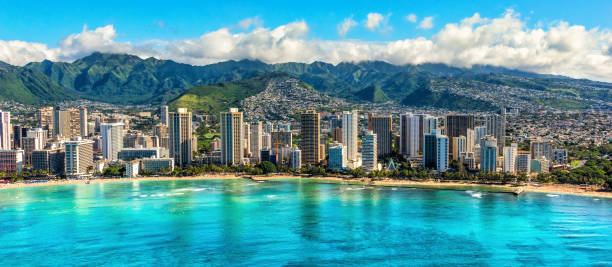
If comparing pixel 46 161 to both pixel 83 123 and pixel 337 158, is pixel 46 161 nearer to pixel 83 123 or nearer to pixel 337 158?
pixel 337 158

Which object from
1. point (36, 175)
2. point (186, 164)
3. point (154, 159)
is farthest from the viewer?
point (186, 164)

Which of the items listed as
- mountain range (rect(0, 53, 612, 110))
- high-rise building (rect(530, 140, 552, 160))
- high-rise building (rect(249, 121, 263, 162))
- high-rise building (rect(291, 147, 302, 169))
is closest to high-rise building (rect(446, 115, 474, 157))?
high-rise building (rect(530, 140, 552, 160))

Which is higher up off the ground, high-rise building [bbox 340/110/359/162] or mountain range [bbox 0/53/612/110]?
mountain range [bbox 0/53/612/110]

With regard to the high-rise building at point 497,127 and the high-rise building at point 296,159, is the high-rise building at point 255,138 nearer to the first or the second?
the high-rise building at point 296,159

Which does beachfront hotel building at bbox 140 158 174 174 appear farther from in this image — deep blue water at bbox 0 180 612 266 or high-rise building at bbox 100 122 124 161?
deep blue water at bbox 0 180 612 266

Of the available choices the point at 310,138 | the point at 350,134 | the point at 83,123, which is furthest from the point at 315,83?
the point at 310,138

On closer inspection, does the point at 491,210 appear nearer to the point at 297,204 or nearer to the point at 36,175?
the point at 297,204

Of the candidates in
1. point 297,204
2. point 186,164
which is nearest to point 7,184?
point 186,164
